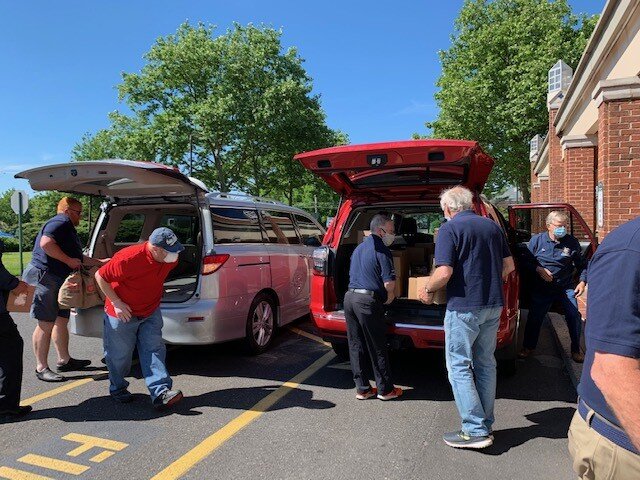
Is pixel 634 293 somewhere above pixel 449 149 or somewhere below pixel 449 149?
below

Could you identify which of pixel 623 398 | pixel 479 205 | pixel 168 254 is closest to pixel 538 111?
pixel 479 205

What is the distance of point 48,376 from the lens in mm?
4785

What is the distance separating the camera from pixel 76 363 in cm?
520

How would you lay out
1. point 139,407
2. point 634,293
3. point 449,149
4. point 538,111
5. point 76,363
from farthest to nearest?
point 538,111
point 76,363
point 139,407
point 449,149
point 634,293

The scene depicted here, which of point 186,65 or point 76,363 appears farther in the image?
point 186,65

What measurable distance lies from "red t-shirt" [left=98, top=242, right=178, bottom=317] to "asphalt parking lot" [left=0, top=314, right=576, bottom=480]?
0.88 meters

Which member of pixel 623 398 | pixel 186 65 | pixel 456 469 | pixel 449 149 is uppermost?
pixel 186 65

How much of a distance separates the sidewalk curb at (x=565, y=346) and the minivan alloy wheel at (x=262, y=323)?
10.7ft

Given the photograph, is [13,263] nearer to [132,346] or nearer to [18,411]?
[18,411]

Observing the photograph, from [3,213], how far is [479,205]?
103632 mm

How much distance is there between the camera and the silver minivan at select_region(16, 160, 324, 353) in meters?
4.74

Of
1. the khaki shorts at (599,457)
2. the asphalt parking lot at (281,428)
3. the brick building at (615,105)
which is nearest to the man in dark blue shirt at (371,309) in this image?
the asphalt parking lot at (281,428)

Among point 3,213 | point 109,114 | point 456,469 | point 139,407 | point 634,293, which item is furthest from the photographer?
point 3,213

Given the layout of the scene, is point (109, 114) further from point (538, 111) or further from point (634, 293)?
point (634, 293)
